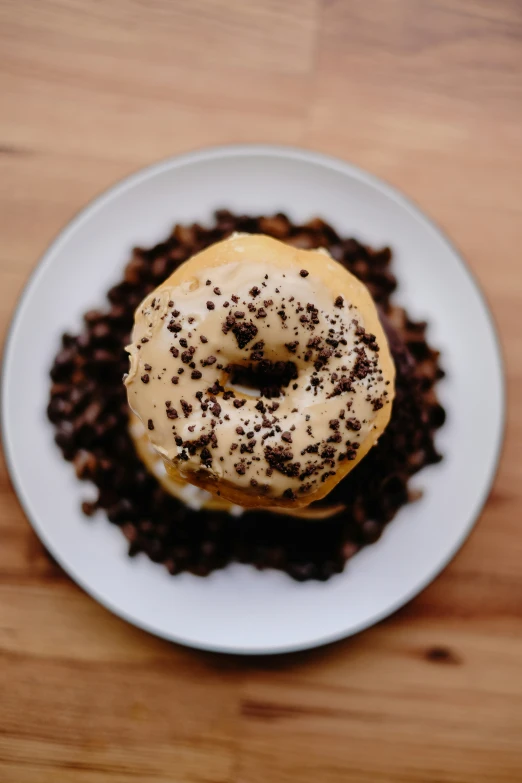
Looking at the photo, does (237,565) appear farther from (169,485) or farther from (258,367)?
(258,367)

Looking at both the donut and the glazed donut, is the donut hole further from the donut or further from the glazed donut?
the donut

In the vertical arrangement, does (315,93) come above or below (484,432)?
above

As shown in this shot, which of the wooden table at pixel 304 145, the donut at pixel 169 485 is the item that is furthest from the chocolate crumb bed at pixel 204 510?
the wooden table at pixel 304 145

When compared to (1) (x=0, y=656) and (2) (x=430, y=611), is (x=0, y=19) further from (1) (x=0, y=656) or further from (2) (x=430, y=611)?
(2) (x=430, y=611)

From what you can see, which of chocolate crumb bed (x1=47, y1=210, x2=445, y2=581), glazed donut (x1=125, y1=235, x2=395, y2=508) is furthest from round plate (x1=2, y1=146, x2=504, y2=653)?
glazed donut (x1=125, y1=235, x2=395, y2=508)

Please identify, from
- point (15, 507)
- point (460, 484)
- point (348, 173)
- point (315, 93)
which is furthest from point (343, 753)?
point (315, 93)

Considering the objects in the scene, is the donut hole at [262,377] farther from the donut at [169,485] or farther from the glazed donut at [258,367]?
the donut at [169,485]
